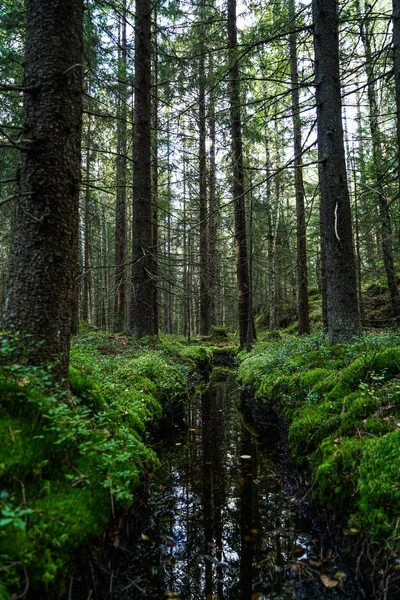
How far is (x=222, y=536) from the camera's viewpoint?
3.39 metres

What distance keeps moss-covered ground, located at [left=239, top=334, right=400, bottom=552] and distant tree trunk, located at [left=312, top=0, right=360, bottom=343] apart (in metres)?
0.80

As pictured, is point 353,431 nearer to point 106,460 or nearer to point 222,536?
point 222,536

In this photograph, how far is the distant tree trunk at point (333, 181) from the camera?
621 cm

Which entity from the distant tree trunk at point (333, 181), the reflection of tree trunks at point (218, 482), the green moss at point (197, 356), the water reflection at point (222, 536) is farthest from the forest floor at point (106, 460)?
the green moss at point (197, 356)

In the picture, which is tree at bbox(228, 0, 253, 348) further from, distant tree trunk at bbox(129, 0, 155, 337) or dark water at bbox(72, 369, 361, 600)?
dark water at bbox(72, 369, 361, 600)

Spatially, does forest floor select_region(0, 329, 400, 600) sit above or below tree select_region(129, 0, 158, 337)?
below

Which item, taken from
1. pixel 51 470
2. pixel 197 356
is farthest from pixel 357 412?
pixel 197 356

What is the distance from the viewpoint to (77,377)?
3.80m

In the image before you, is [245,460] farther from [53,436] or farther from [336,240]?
[336,240]

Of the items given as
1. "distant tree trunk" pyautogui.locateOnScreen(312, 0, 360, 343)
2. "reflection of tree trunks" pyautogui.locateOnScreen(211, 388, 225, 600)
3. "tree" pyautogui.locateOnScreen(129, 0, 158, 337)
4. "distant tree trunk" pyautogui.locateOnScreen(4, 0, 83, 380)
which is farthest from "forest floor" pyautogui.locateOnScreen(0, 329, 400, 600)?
"tree" pyautogui.locateOnScreen(129, 0, 158, 337)

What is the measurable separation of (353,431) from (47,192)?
160 inches

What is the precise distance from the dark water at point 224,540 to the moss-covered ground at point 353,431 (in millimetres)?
446

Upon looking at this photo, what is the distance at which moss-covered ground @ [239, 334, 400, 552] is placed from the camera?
2.59 m

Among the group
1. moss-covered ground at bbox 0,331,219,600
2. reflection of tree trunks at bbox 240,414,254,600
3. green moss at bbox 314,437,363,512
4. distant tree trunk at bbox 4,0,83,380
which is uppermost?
distant tree trunk at bbox 4,0,83,380
